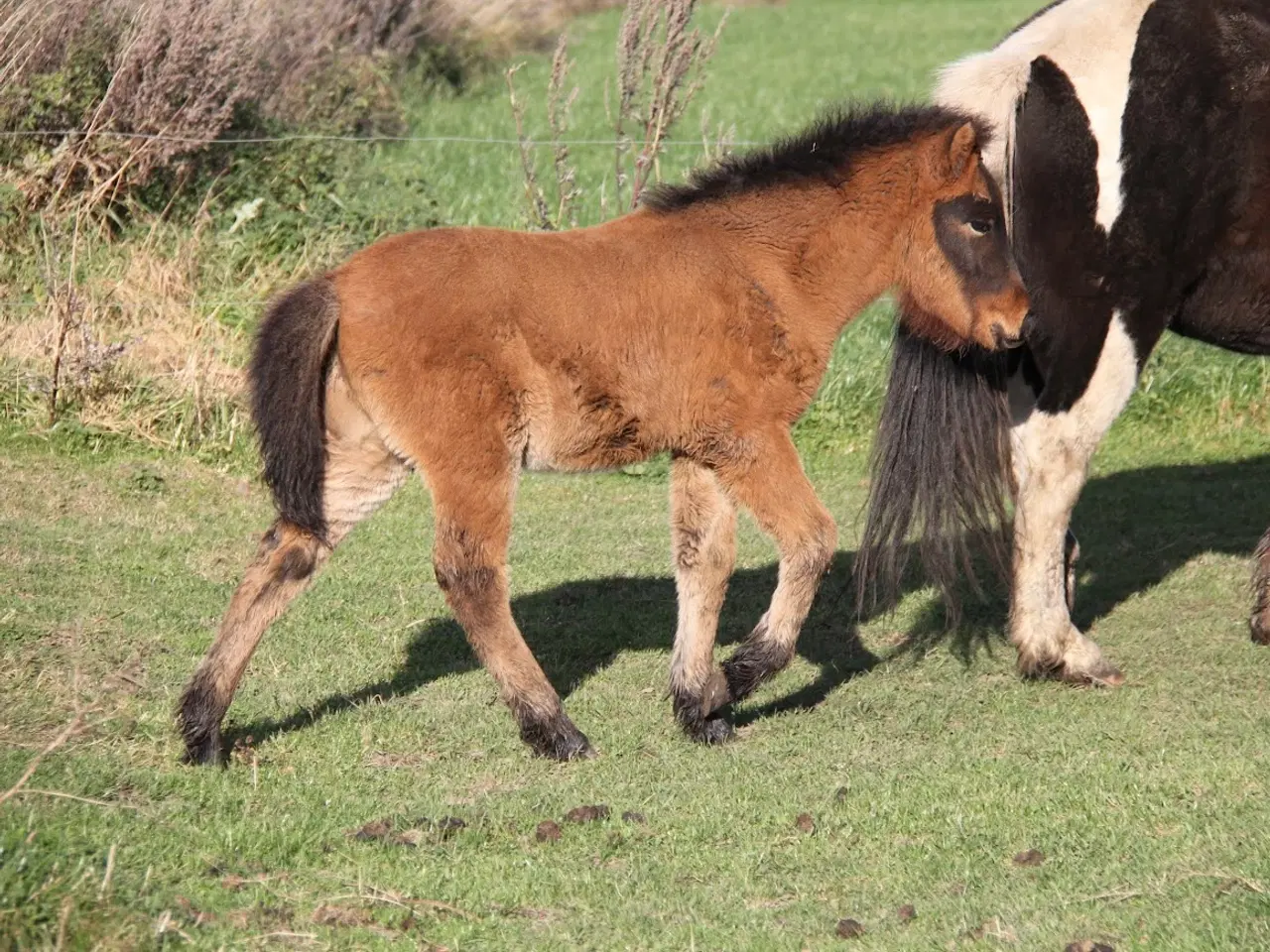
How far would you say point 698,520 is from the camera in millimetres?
6262

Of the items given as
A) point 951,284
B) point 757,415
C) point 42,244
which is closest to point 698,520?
point 757,415

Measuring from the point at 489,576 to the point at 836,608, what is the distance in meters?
2.68

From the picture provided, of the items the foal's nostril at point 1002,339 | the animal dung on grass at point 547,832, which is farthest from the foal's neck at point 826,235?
the animal dung on grass at point 547,832

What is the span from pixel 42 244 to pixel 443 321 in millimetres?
5991

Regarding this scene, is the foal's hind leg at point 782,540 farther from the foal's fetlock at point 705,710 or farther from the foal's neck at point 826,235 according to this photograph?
the foal's neck at point 826,235

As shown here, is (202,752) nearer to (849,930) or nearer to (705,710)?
(705,710)

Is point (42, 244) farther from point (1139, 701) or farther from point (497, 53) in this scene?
point (497, 53)

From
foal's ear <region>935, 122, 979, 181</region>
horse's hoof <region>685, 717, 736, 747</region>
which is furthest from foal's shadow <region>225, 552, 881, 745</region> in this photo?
foal's ear <region>935, 122, 979, 181</region>

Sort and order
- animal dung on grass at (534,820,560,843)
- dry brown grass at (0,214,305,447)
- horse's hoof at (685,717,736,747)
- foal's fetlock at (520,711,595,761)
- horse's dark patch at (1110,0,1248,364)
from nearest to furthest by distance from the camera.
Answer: animal dung on grass at (534,820,560,843) → foal's fetlock at (520,711,595,761) → horse's hoof at (685,717,736,747) → horse's dark patch at (1110,0,1248,364) → dry brown grass at (0,214,305,447)

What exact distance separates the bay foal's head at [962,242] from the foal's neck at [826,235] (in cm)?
8

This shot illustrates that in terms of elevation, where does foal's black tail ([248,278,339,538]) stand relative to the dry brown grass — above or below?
above

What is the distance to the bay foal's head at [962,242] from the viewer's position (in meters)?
6.12

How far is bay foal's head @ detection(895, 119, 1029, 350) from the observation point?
6125 millimetres

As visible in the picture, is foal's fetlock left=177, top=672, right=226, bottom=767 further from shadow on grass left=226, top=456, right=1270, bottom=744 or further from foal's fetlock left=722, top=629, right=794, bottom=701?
foal's fetlock left=722, top=629, right=794, bottom=701
